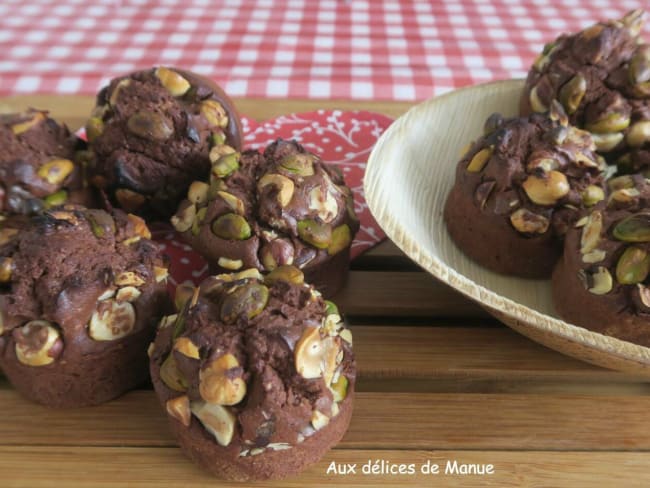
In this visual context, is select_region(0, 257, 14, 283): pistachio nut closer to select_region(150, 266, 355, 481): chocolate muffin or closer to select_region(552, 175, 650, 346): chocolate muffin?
select_region(150, 266, 355, 481): chocolate muffin

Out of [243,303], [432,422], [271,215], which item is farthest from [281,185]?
[432,422]

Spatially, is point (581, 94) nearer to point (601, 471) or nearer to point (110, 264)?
point (601, 471)

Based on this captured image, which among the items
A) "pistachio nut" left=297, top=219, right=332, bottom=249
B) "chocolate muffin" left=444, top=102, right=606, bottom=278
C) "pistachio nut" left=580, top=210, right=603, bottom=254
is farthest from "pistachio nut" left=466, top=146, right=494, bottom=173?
"pistachio nut" left=297, top=219, right=332, bottom=249

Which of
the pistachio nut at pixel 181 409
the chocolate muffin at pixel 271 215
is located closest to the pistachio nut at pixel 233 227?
the chocolate muffin at pixel 271 215

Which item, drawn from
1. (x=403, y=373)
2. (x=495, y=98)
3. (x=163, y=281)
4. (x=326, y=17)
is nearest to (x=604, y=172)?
(x=495, y=98)

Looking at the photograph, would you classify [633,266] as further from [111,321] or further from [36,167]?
[36,167]

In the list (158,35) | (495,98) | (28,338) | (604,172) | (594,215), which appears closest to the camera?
(28,338)
